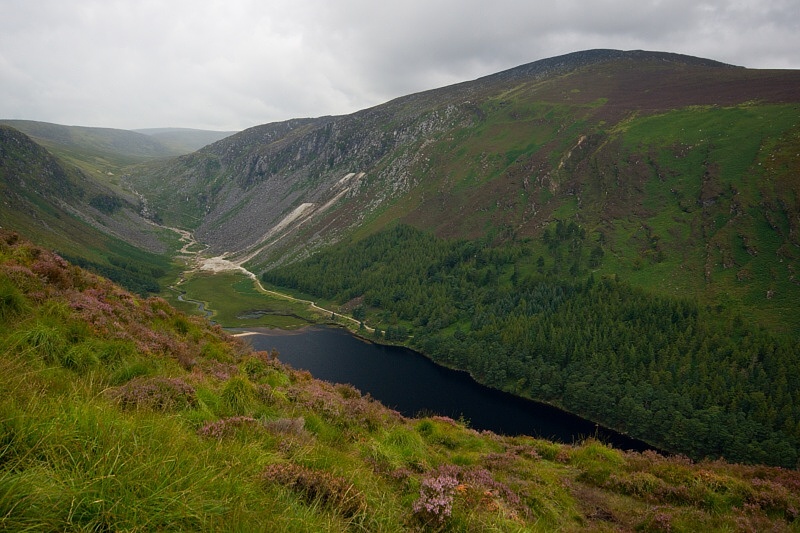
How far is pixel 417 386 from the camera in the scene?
8219cm

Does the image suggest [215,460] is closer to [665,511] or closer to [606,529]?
[606,529]

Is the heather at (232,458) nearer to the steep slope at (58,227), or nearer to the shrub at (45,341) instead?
the shrub at (45,341)

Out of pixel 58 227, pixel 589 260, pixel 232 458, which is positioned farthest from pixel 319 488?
pixel 58 227

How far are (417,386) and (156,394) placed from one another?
3088 inches

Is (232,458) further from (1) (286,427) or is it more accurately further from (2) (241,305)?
(2) (241,305)

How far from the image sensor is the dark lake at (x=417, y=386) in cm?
6850

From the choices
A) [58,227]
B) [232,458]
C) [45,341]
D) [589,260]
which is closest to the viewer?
[232,458]

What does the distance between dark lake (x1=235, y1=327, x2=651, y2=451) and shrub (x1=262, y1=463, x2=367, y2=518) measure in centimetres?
5433

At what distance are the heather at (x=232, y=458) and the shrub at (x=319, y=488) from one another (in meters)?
0.03

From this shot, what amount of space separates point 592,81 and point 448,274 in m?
141

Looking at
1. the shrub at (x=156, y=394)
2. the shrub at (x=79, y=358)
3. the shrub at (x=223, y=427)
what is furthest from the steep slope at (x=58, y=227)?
the shrub at (x=223, y=427)

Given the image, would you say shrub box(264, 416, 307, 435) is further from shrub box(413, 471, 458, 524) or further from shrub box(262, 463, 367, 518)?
shrub box(413, 471, 458, 524)

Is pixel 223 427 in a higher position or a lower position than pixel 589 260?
lower

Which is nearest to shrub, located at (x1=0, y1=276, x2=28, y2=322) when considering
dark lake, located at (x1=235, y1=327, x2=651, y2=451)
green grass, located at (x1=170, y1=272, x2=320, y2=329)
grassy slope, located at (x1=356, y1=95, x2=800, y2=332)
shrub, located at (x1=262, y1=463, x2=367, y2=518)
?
shrub, located at (x1=262, y1=463, x2=367, y2=518)
